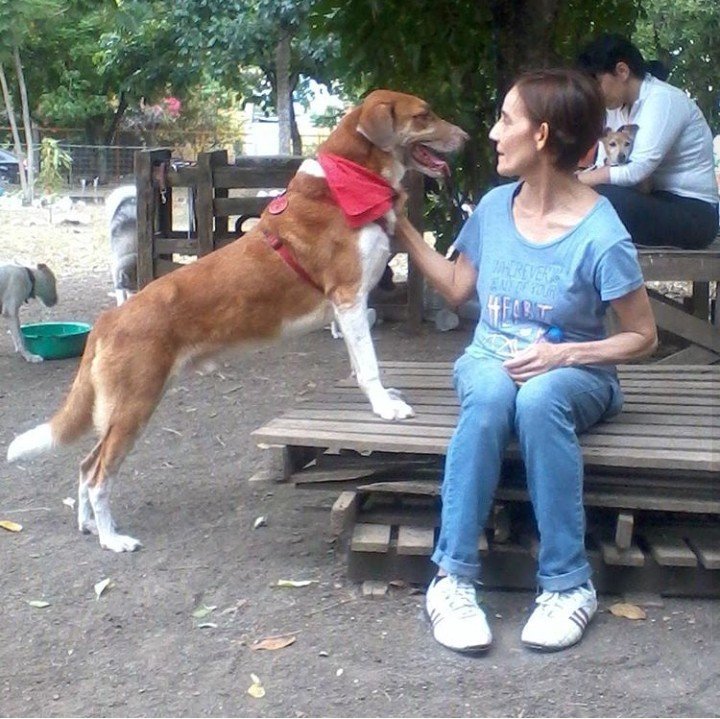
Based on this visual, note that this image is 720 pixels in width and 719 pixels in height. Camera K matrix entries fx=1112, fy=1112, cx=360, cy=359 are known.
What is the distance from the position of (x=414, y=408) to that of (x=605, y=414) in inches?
28.8

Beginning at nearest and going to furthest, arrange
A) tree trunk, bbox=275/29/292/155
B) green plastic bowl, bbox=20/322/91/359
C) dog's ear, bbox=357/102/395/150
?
dog's ear, bbox=357/102/395/150 → green plastic bowl, bbox=20/322/91/359 → tree trunk, bbox=275/29/292/155

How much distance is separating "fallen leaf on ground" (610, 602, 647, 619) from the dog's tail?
2.04 meters

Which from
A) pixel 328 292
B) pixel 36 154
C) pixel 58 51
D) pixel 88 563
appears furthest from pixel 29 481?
pixel 58 51

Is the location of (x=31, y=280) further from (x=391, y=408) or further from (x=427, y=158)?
(x=391, y=408)

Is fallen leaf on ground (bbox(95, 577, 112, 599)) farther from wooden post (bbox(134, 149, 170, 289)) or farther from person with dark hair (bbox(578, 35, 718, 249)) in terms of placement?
wooden post (bbox(134, 149, 170, 289))

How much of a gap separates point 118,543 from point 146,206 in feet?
15.5

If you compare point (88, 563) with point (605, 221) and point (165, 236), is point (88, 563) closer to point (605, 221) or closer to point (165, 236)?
point (605, 221)

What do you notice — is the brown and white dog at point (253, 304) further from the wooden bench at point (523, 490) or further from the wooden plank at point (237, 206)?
the wooden plank at point (237, 206)

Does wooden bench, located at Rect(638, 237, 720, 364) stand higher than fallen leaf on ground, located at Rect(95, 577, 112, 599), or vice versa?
wooden bench, located at Rect(638, 237, 720, 364)

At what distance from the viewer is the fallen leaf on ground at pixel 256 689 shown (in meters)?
3.06

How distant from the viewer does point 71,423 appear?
4227 mm

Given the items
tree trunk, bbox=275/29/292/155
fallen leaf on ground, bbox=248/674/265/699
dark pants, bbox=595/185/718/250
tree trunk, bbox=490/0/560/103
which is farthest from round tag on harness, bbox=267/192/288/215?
tree trunk, bbox=275/29/292/155

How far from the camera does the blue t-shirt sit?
336 centimetres

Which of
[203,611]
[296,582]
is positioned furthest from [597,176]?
[203,611]
